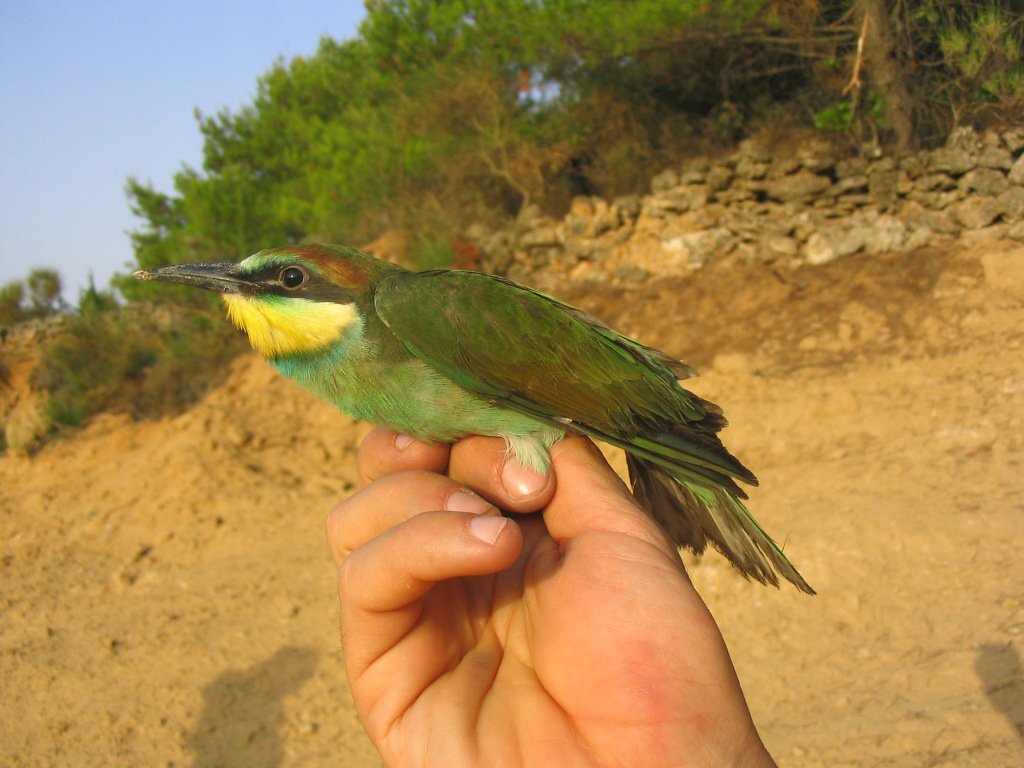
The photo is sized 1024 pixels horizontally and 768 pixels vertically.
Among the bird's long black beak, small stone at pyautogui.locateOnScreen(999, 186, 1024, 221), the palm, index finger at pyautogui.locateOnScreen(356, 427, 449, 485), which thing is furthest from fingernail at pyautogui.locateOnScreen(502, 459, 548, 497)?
small stone at pyautogui.locateOnScreen(999, 186, 1024, 221)

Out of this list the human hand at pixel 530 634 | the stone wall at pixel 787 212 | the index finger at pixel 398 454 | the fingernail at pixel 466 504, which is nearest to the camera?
the human hand at pixel 530 634

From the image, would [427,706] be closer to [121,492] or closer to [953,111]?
[121,492]

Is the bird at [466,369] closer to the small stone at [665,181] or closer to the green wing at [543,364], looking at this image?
the green wing at [543,364]

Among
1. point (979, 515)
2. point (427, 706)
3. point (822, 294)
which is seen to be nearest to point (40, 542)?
point (427, 706)

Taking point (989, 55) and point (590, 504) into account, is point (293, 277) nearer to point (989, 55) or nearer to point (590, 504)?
point (590, 504)

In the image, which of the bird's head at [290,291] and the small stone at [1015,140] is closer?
the bird's head at [290,291]

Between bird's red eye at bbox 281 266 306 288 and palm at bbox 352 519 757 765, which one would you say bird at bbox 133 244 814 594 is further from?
palm at bbox 352 519 757 765

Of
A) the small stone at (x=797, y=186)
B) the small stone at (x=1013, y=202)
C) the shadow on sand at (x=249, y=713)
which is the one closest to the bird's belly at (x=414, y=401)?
the shadow on sand at (x=249, y=713)

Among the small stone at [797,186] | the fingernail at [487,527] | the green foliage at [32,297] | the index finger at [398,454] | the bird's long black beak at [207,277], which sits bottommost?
the small stone at [797,186]
